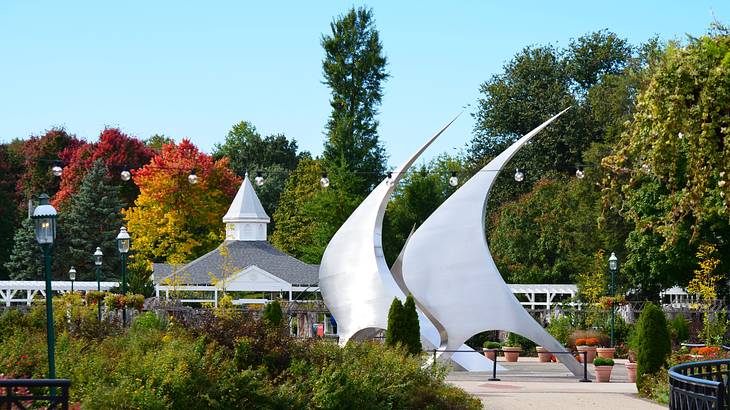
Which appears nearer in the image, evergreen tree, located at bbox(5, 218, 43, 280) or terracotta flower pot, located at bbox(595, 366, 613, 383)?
terracotta flower pot, located at bbox(595, 366, 613, 383)

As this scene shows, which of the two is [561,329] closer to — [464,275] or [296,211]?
[464,275]

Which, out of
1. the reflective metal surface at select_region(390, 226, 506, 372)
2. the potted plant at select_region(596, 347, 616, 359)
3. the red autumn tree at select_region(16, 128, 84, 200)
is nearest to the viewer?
the reflective metal surface at select_region(390, 226, 506, 372)

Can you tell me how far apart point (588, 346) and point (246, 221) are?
2329 cm

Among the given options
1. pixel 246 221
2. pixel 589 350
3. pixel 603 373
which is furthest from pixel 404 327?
pixel 246 221

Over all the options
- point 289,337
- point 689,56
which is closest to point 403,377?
point 289,337

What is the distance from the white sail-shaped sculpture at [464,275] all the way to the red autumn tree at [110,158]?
135ft

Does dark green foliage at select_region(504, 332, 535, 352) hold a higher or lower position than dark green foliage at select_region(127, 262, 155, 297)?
lower

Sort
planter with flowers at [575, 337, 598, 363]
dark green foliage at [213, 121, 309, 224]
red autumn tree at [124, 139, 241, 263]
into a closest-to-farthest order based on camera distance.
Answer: planter with flowers at [575, 337, 598, 363] < red autumn tree at [124, 139, 241, 263] < dark green foliage at [213, 121, 309, 224]

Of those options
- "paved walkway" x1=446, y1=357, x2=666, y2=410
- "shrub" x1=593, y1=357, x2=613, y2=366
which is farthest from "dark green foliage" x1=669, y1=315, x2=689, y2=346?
"shrub" x1=593, y1=357, x2=613, y2=366

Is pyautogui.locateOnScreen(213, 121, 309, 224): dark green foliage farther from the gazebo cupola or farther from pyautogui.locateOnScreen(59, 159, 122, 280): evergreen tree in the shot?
the gazebo cupola

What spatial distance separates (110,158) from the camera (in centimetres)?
6838

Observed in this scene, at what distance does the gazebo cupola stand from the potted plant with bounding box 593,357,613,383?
28406 mm

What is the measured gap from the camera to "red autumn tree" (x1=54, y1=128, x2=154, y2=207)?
217ft

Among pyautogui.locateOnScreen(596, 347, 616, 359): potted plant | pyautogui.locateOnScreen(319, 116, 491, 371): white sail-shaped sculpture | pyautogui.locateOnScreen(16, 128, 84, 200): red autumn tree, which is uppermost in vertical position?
pyautogui.locateOnScreen(16, 128, 84, 200): red autumn tree
